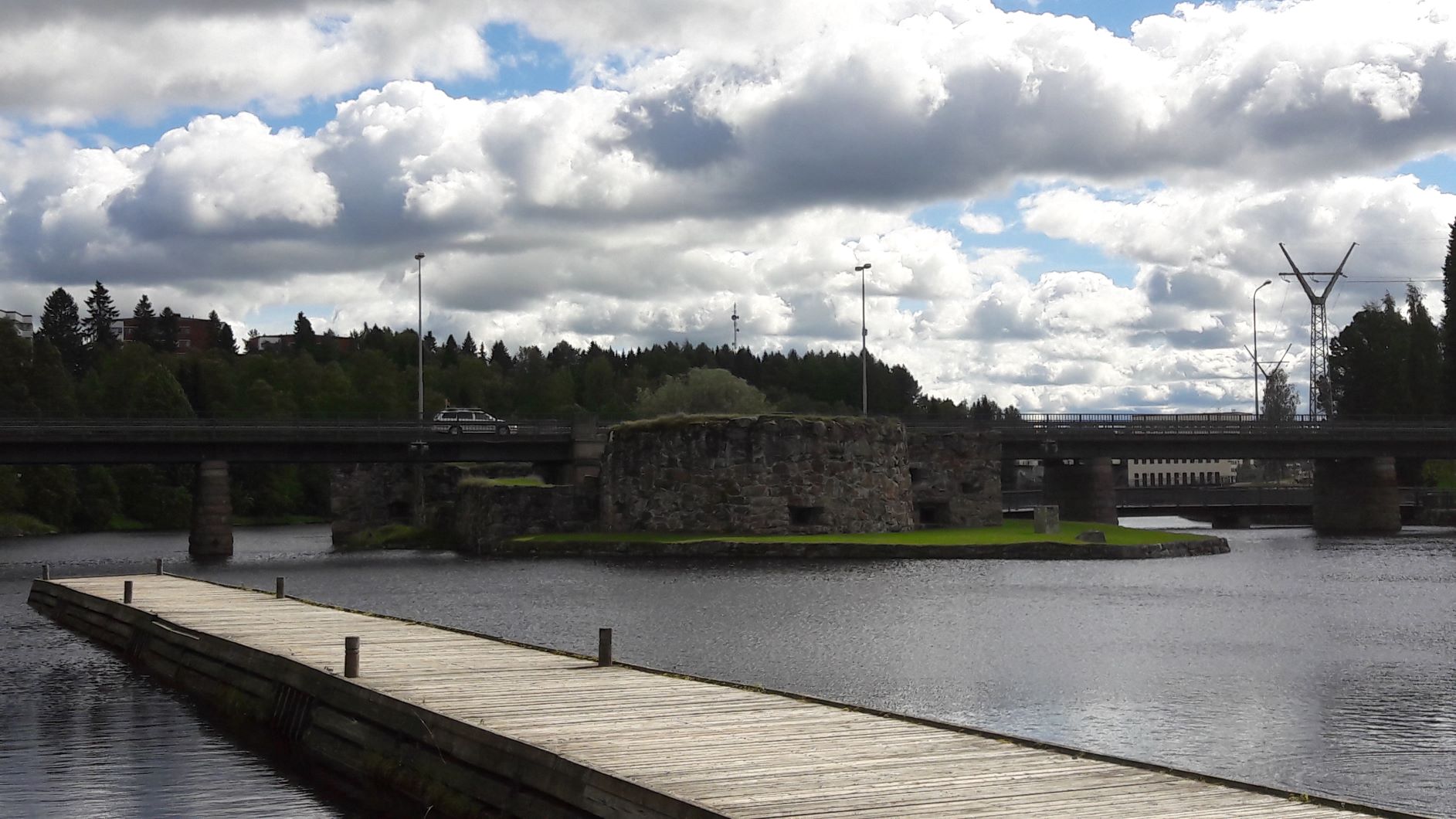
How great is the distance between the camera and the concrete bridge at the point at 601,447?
3184 inches

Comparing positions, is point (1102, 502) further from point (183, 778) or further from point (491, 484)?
point (183, 778)

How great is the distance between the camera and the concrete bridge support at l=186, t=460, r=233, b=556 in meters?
83.2

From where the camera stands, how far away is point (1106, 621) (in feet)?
131

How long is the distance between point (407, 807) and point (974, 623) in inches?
864

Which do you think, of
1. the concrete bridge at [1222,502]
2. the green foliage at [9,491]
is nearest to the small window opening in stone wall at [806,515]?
the concrete bridge at [1222,502]

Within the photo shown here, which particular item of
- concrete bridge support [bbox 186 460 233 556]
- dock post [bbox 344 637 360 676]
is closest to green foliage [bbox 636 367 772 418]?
concrete bridge support [bbox 186 460 233 556]

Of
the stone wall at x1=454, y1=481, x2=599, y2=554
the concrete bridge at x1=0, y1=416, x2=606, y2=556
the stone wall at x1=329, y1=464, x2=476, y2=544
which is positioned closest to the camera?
the concrete bridge at x1=0, y1=416, x2=606, y2=556

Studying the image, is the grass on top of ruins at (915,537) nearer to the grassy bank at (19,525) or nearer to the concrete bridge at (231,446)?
the concrete bridge at (231,446)

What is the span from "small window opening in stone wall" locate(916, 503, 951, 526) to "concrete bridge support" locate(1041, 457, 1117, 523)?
1361 centimetres

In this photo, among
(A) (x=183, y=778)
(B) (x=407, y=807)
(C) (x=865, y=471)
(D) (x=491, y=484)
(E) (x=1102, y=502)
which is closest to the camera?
(B) (x=407, y=807)

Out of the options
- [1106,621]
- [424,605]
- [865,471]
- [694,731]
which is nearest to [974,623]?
[1106,621]

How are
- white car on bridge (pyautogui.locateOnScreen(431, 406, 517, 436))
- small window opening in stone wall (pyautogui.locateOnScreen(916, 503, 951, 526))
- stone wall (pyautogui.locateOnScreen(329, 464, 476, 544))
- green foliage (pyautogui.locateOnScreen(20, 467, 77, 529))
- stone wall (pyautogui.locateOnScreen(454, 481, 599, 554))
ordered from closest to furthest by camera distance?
stone wall (pyautogui.locateOnScreen(454, 481, 599, 554)) → white car on bridge (pyautogui.locateOnScreen(431, 406, 517, 436)) → small window opening in stone wall (pyautogui.locateOnScreen(916, 503, 951, 526)) → stone wall (pyautogui.locateOnScreen(329, 464, 476, 544)) → green foliage (pyautogui.locateOnScreen(20, 467, 77, 529))

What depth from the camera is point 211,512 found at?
3280 inches

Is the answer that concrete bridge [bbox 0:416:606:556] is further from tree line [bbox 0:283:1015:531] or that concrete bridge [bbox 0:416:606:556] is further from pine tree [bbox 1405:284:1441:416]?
pine tree [bbox 1405:284:1441:416]
